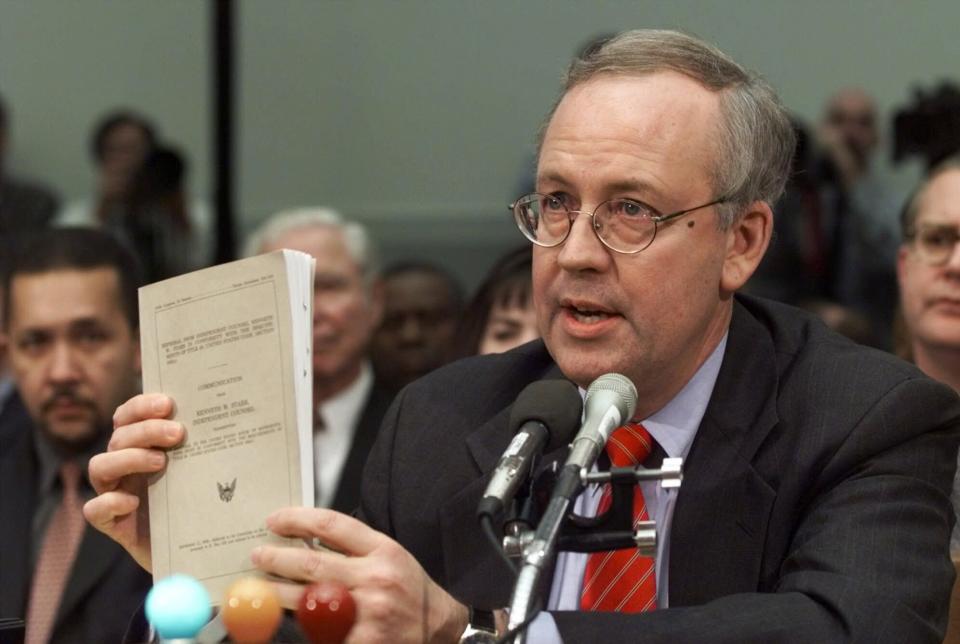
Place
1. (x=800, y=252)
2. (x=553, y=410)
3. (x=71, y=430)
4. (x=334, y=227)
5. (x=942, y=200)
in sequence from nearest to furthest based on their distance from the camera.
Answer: (x=553, y=410), (x=942, y=200), (x=71, y=430), (x=334, y=227), (x=800, y=252)

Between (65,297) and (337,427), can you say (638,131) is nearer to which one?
(65,297)

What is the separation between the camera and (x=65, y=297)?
418 cm

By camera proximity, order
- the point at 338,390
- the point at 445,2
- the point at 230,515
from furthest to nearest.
→ the point at 445,2 < the point at 338,390 < the point at 230,515

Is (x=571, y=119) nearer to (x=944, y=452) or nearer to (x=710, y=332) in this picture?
(x=710, y=332)

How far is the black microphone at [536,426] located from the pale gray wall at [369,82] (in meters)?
6.50

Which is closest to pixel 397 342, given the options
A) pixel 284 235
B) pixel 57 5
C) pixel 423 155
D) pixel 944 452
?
pixel 284 235

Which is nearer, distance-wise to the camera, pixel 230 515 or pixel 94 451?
pixel 230 515

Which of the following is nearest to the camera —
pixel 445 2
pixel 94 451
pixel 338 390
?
pixel 94 451

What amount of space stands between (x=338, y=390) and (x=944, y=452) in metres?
3.16

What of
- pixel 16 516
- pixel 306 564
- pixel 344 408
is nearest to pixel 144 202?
pixel 344 408

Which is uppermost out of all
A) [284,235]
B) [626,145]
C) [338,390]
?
[626,145]

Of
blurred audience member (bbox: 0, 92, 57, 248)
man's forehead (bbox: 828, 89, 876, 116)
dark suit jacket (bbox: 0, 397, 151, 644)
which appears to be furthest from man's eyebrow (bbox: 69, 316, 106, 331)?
man's forehead (bbox: 828, 89, 876, 116)

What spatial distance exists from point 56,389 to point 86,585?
65cm

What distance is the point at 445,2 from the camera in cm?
883
